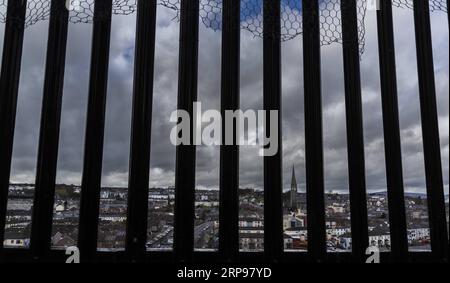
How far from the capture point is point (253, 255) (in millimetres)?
2566

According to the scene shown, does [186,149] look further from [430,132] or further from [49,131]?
[430,132]

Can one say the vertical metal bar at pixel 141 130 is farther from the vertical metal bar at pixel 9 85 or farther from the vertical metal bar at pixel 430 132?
the vertical metal bar at pixel 430 132

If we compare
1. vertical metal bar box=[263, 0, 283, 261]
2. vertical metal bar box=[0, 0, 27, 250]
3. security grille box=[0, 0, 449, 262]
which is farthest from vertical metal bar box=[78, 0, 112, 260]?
vertical metal bar box=[263, 0, 283, 261]

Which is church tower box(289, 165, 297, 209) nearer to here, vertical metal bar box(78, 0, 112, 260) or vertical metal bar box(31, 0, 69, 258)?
vertical metal bar box(78, 0, 112, 260)

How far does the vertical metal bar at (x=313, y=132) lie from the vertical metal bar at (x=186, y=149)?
2.18 ft

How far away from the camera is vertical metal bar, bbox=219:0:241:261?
100 inches

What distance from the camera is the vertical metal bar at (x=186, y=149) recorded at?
2531mm

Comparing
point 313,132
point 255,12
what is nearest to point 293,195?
point 313,132

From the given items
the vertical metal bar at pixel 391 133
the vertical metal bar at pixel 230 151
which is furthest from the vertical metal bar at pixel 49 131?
the vertical metal bar at pixel 391 133

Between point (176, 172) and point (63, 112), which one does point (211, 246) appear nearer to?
point (176, 172)

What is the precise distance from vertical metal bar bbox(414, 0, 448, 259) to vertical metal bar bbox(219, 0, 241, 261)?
109 cm

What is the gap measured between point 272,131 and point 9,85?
5.01 ft

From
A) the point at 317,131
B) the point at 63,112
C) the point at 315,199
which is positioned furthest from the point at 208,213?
the point at 63,112

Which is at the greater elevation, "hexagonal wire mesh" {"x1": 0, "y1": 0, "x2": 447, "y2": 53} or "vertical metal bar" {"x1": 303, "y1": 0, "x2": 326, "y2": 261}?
"hexagonal wire mesh" {"x1": 0, "y1": 0, "x2": 447, "y2": 53}
